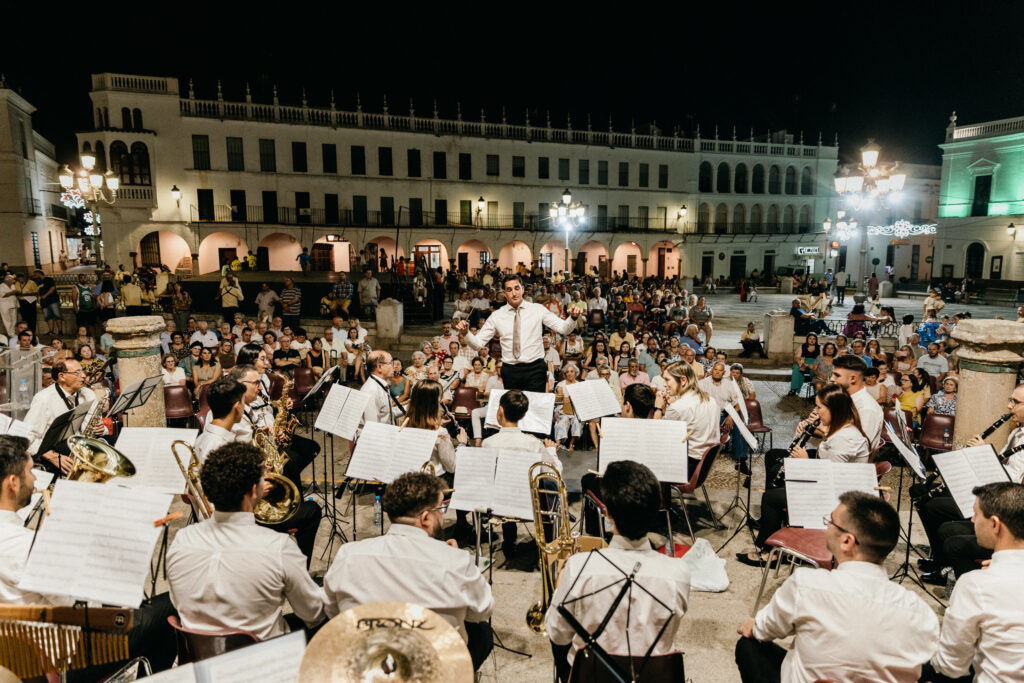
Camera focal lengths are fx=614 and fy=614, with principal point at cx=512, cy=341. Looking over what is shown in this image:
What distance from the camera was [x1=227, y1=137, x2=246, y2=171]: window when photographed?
3008 centimetres

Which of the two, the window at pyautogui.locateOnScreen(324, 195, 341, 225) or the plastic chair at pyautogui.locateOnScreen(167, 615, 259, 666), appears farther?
the window at pyautogui.locateOnScreen(324, 195, 341, 225)

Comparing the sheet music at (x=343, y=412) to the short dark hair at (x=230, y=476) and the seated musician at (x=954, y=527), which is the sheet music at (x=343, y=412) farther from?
the seated musician at (x=954, y=527)

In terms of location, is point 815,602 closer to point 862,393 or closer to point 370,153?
point 862,393

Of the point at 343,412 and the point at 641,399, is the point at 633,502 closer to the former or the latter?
the point at 641,399

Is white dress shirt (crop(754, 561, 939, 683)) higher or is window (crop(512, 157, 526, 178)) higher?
window (crop(512, 157, 526, 178))

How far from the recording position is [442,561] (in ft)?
8.95

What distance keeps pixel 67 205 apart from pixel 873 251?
56.4m

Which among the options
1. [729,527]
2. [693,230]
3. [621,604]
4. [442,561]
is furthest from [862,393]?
[693,230]

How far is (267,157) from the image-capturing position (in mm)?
30953

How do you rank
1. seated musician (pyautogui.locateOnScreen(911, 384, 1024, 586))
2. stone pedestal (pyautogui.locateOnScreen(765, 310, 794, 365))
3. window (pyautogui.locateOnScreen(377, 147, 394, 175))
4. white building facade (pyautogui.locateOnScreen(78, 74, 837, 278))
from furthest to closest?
window (pyautogui.locateOnScreen(377, 147, 394, 175)) < white building facade (pyautogui.locateOnScreen(78, 74, 837, 278)) < stone pedestal (pyautogui.locateOnScreen(765, 310, 794, 365)) < seated musician (pyautogui.locateOnScreen(911, 384, 1024, 586))

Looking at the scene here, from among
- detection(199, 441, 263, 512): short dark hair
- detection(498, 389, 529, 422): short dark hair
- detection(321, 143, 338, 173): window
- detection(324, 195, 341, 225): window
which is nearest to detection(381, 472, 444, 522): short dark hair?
detection(199, 441, 263, 512): short dark hair

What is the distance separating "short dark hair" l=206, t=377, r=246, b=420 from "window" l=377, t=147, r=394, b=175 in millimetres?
30675

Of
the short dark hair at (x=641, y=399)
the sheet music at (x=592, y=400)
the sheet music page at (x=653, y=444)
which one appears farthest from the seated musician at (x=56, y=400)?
the short dark hair at (x=641, y=399)

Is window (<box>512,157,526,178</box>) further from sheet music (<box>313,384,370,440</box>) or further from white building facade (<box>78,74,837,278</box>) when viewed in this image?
sheet music (<box>313,384,370,440</box>)
